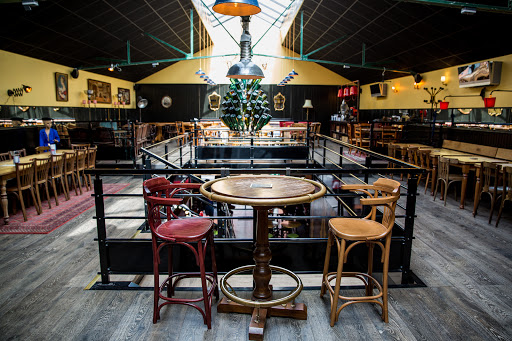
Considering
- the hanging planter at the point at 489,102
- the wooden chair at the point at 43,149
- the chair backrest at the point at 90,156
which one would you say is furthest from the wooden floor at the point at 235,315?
the hanging planter at the point at 489,102

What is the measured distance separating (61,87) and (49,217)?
7085 mm

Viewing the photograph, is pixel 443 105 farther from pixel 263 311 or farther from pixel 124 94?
pixel 124 94

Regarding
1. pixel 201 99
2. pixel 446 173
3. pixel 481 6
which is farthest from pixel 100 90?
pixel 481 6

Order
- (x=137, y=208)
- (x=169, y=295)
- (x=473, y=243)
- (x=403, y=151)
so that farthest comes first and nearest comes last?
(x=403, y=151) → (x=137, y=208) → (x=473, y=243) → (x=169, y=295)

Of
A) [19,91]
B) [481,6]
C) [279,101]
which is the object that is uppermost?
[481,6]

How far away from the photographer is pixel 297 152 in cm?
859

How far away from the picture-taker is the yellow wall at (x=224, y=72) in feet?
53.1

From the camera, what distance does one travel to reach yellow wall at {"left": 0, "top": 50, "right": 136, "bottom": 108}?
8.25 metres

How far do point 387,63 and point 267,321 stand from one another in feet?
A: 35.6

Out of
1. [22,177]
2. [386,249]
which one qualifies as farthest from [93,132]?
[386,249]

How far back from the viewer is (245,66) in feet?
12.8

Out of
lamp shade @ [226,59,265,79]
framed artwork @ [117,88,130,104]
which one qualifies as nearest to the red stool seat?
lamp shade @ [226,59,265,79]

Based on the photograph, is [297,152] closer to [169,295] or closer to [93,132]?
[93,132]

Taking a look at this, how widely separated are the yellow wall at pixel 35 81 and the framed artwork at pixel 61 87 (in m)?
0.11
